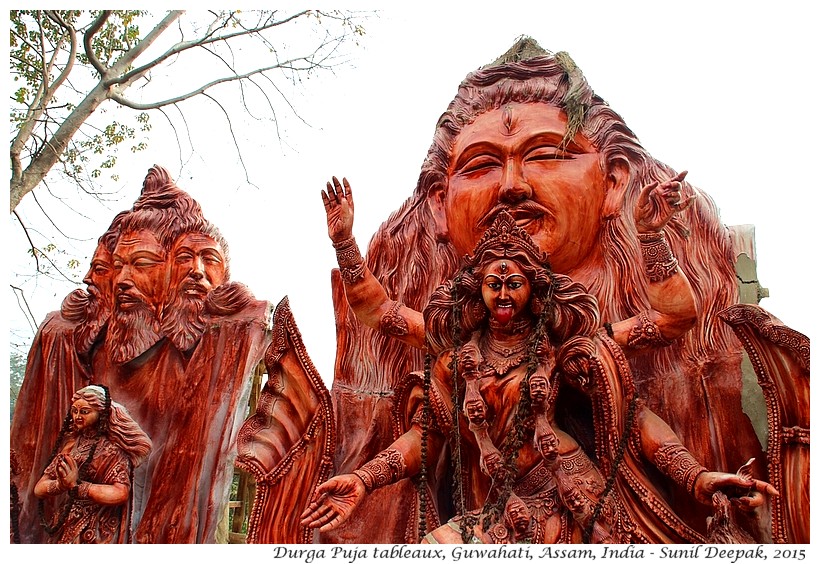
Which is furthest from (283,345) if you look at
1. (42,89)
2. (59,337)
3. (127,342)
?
(42,89)

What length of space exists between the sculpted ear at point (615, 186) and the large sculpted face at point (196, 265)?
201 cm

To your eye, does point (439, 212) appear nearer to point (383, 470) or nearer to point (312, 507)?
point (383, 470)

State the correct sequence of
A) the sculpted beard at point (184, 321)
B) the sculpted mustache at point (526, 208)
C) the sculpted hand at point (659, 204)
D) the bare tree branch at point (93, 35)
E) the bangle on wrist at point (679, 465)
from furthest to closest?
the bare tree branch at point (93, 35)
the sculpted beard at point (184, 321)
the sculpted mustache at point (526, 208)
the sculpted hand at point (659, 204)
the bangle on wrist at point (679, 465)

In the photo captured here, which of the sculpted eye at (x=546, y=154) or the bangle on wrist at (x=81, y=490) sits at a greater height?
the sculpted eye at (x=546, y=154)

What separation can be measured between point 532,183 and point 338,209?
3.00ft

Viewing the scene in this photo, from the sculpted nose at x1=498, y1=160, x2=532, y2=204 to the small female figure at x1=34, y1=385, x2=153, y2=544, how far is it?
81.7 inches

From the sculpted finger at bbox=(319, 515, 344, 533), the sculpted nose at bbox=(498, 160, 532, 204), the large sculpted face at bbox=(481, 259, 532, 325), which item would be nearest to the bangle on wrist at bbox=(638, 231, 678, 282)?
the large sculpted face at bbox=(481, 259, 532, 325)

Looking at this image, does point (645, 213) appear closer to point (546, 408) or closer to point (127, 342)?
point (546, 408)

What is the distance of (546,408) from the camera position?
4562mm

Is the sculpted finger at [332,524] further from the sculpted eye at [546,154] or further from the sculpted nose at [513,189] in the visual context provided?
the sculpted eye at [546,154]

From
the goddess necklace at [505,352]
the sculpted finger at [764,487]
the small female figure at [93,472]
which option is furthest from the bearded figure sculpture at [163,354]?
the sculpted finger at [764,487]

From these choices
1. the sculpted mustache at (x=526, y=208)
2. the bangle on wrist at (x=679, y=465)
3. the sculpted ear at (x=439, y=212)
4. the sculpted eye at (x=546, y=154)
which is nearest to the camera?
the bangle on wrist at (x=679, y=465)

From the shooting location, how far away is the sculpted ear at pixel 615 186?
514 centimetres
